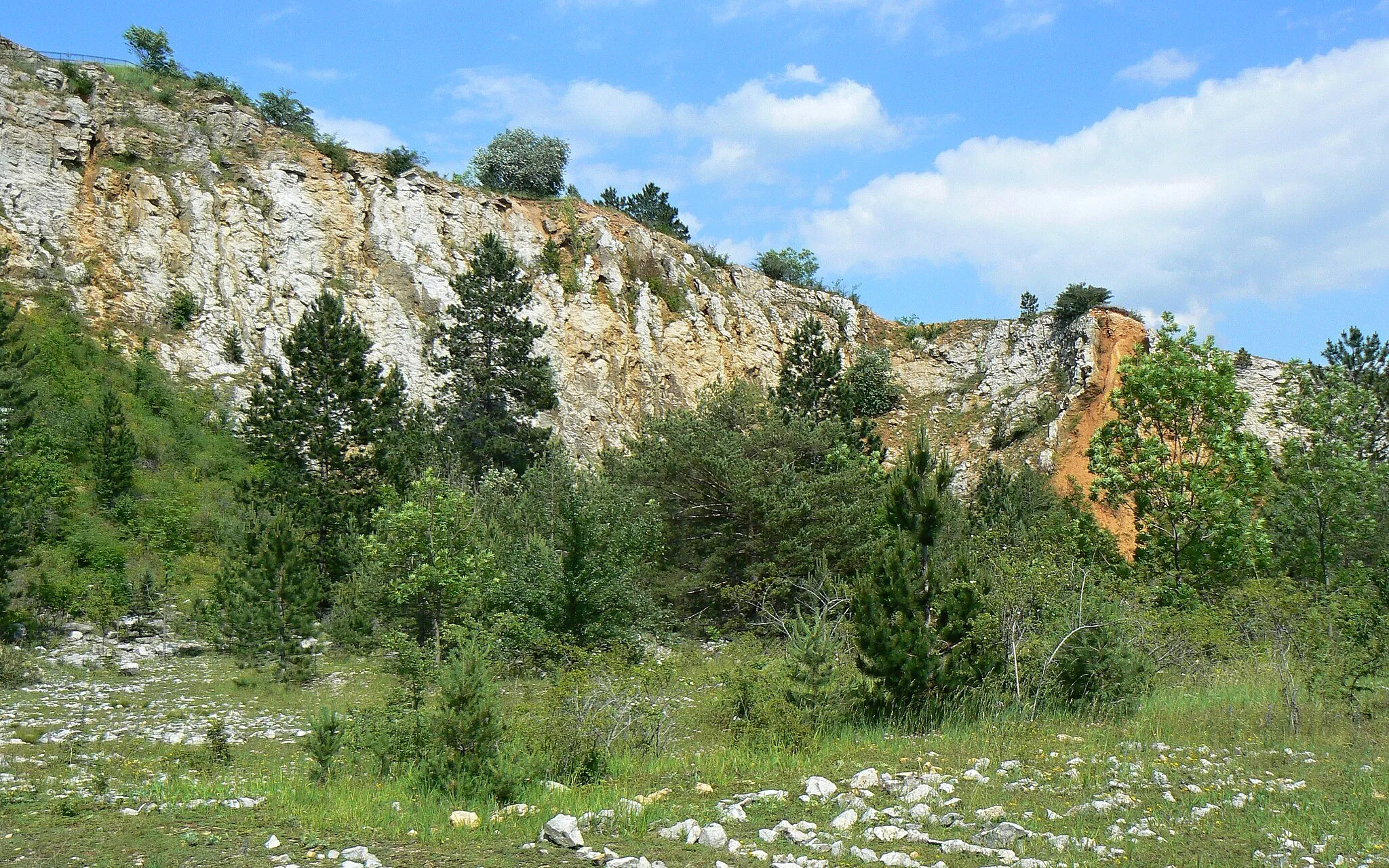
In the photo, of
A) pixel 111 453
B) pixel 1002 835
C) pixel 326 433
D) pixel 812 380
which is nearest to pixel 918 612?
pixel 1002 835

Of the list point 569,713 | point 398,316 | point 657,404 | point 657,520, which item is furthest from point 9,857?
point 657,404

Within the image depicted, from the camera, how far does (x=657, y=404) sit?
48.0 meters

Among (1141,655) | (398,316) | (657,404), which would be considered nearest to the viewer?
(1141,655)

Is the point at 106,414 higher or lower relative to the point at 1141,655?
higher

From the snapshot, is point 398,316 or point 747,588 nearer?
point 747,588

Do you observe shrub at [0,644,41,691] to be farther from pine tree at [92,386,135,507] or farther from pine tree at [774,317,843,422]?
pine tree at [774,317,843,422]

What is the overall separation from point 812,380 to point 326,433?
1845cm

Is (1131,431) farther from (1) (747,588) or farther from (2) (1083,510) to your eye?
(1) (747,588)

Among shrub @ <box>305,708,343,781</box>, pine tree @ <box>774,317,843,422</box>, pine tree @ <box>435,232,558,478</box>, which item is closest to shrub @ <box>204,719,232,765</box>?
shrub @ <box>305,708,343,781</box>

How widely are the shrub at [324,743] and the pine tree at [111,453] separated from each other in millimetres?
24165

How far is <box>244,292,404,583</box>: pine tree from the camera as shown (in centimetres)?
A: 2802

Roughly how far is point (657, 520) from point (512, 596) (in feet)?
21.1

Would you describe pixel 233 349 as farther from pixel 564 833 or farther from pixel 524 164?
pixel 564 833

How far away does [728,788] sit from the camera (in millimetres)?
9609
